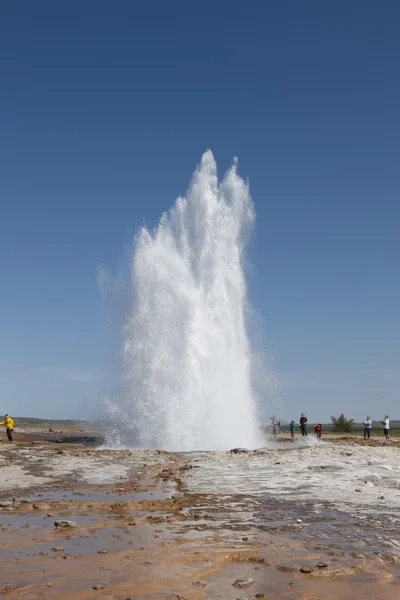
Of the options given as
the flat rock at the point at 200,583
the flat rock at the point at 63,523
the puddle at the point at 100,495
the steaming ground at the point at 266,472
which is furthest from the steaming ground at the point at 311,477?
the flat rock at the point at 200,583

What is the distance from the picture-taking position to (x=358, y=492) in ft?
42.0

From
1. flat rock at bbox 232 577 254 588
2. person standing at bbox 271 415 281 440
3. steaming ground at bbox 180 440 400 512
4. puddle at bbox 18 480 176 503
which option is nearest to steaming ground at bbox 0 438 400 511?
steaming ground at bbox 180 440 400 512

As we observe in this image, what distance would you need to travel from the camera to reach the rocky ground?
243 inches

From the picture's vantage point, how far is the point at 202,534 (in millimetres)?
8633

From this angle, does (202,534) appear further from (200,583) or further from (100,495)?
(100,495)

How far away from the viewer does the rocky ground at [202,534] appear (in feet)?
20.3

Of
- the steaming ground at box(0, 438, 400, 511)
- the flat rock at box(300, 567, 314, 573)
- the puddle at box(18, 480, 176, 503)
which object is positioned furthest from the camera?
the steaming ground at box(0, 438, 400, 511)

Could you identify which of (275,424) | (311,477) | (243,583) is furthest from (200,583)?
(275,424)

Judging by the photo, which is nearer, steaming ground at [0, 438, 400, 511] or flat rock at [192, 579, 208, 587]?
flat rock at [192, 579, 208, 587]

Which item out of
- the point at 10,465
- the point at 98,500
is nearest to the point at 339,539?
the point at 98,500

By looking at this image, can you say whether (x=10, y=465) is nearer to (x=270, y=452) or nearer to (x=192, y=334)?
(x=270, y=452)

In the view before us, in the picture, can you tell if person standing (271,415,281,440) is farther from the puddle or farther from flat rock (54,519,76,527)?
flat rock (54,519,76,527)

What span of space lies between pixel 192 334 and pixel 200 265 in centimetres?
436

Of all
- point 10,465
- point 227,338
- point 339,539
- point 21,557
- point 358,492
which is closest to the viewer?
point 21,557
